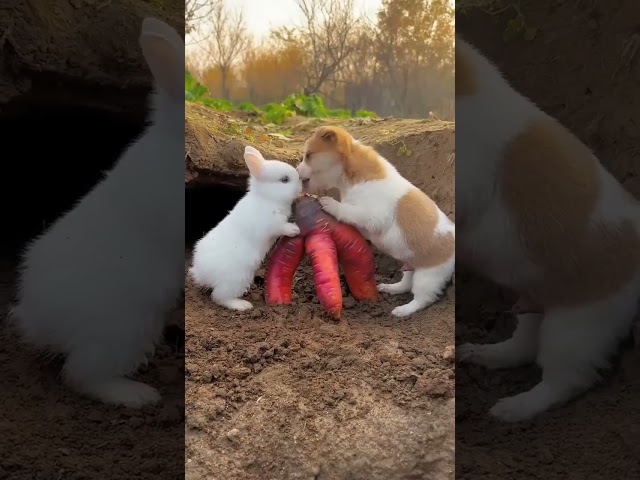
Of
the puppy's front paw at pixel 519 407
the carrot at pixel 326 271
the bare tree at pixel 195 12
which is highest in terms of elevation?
the bare tree at pixel 195 12

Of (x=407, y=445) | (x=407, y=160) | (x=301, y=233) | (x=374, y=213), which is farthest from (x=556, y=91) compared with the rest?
(x=407, y=445)

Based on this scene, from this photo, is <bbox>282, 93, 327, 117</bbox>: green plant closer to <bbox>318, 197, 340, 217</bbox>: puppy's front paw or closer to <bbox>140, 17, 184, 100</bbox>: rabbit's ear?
<bbox>318, 197, 340, 217</bbox>: puppy's front paw

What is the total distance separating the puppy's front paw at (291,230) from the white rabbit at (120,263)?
371 millimetres

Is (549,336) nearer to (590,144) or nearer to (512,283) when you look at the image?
(512,283)

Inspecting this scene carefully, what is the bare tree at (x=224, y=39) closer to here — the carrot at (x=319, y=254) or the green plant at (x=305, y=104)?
the green plant at (x=305, y=104)

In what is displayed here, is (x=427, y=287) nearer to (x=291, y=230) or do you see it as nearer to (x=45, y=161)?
(x=291, y=230)

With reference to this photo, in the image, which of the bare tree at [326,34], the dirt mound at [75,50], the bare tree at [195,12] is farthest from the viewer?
the bare tree at [326,34]

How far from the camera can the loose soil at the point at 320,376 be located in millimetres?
1664

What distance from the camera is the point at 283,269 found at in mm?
1892

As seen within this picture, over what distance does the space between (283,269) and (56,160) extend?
2.41 ft

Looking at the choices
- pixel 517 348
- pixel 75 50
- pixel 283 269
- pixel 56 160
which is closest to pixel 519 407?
pixel 517 348

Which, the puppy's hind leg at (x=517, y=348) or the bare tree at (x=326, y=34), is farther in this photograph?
the bare tree at (x=326, y=34)

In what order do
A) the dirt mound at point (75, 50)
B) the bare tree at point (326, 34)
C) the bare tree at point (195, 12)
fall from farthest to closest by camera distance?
1. the bare tree at point (326, 34)
2. the bare tree at point (195, 12)
3. the dirt mound at point (75, 50)

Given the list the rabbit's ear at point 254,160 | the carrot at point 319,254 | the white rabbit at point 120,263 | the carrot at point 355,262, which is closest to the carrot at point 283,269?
the carrot at point 319,254
